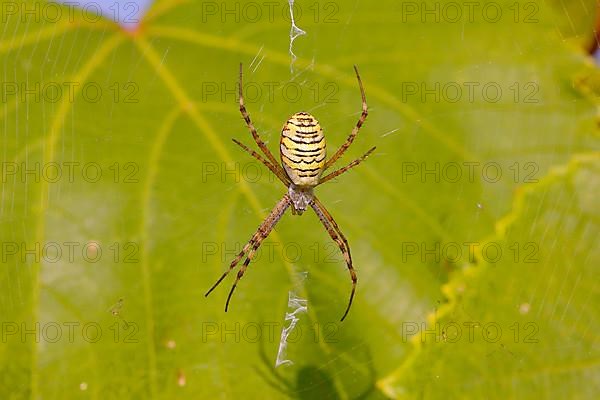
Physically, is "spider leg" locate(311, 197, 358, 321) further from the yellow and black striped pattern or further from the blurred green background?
the yellow and black striped pattern

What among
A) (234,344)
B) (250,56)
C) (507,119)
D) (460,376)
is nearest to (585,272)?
(460,376)

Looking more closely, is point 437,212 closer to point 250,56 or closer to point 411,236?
point 411,236

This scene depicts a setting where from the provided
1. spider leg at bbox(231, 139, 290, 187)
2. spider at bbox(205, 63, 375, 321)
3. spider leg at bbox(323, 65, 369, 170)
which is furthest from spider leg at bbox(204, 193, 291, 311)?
spider leg at bbox(323, 65, 369, 170)

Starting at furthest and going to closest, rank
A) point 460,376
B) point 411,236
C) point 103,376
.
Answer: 1. point 411,236
2. point 103,376
3. point 460,376

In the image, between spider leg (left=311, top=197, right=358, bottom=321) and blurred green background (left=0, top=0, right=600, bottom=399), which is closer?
blurred green background (left=0, top=0, right=600, bottom=399)

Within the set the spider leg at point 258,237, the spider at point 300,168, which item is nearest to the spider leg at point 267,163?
the spider at point 300,168

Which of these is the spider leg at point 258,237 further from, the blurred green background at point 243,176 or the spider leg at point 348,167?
the spider leg at point 348,167

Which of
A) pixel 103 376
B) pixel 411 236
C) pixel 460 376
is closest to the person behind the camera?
pixel 460 376

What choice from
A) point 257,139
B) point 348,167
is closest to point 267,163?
point 257,139

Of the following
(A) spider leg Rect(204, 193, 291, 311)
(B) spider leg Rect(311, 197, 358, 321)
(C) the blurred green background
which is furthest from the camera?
(A) spider leg Rect(204, 193, 291, 311)
